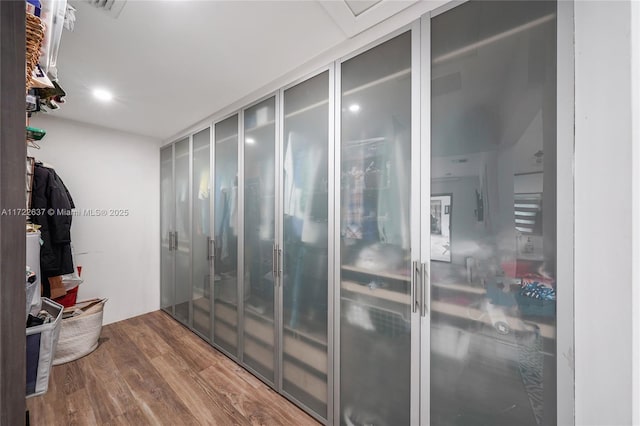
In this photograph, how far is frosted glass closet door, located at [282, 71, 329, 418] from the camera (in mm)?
1701

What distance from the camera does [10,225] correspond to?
1.48 feet

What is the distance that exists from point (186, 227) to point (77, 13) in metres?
2.19

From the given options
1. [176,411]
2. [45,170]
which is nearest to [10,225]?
[176,411]

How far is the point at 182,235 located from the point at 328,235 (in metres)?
2.34

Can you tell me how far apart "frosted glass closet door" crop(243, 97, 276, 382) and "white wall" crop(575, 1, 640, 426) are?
67.3 inches

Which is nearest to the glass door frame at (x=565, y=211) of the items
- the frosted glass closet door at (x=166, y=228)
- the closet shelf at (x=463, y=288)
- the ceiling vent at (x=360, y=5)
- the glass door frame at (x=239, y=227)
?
the closet shelf at (x=463, y=288)

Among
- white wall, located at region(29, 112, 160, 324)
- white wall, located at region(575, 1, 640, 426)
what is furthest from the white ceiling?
white wall, located at region(575, 1, 640, 426)

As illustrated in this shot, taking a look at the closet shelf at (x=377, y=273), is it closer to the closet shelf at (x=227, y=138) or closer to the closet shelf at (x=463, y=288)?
the closet shelf at (x=463, y=288)

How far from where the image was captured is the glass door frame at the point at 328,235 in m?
1.63

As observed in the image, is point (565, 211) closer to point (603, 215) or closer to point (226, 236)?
point (603, 215)

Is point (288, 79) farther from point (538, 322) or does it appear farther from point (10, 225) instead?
point (538, 322)

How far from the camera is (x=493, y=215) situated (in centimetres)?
109

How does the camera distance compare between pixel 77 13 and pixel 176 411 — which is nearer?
pixel 77 13

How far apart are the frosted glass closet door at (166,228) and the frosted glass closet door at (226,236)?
117 cm
